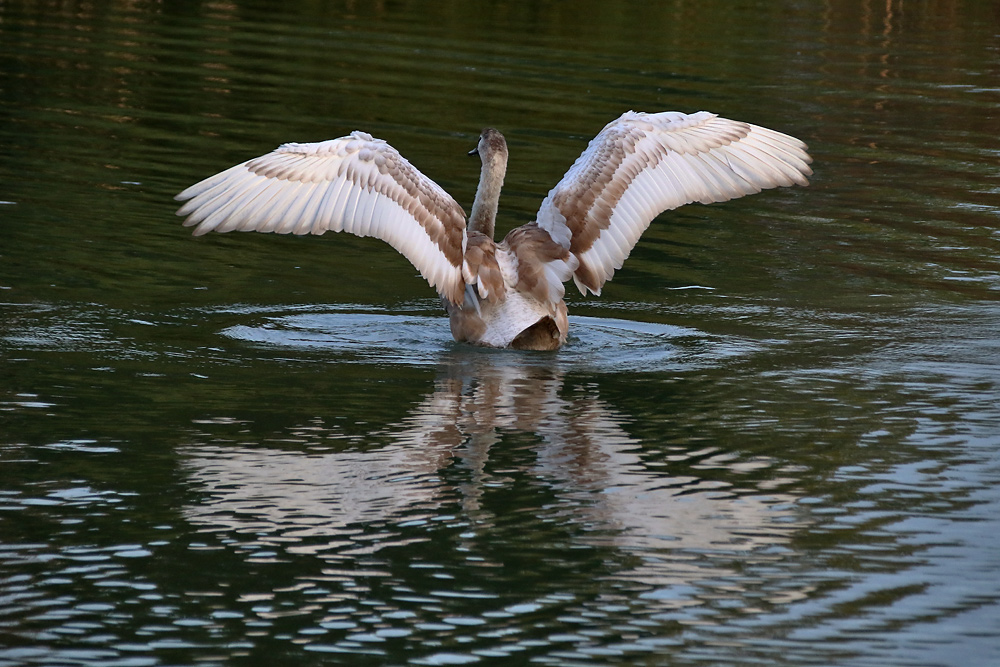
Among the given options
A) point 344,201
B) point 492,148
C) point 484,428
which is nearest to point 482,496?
point 484,428

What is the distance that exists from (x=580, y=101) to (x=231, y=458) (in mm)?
13561

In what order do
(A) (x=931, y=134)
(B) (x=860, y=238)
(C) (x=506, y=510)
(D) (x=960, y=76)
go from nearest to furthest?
(C) (x=506, y=510), (B) (x=860, y=238), (A) (x=931, y=134), (D) (x=960, y=76)

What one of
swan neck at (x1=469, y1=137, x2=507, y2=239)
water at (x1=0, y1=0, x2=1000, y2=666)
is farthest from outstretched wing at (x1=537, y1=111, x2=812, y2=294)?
water at (x1=0, y1=0, x2=1000, y2=666)

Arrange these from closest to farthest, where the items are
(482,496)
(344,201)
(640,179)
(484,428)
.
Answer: (482,496) < (484,428) < (344,201) < (640,179)

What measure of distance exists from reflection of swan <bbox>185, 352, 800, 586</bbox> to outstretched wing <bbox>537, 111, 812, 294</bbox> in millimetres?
2166

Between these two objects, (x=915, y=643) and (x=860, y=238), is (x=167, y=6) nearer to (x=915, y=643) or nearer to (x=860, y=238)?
(x=860, y=238)

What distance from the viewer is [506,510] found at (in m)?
6.76

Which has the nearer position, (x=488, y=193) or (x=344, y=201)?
(x=344, y=201)

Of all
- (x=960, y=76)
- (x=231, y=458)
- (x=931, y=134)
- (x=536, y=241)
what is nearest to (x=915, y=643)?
(x=231, y=458)

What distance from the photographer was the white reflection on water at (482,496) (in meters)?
6.23

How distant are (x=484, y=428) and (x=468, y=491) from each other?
42.7 inches

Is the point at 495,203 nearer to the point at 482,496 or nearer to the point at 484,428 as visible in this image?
the point at 484,428

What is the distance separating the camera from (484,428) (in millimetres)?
8047

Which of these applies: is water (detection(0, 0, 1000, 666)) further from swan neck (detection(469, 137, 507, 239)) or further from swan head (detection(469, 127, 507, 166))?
swan head (detection(469, 127, 507, 166))
